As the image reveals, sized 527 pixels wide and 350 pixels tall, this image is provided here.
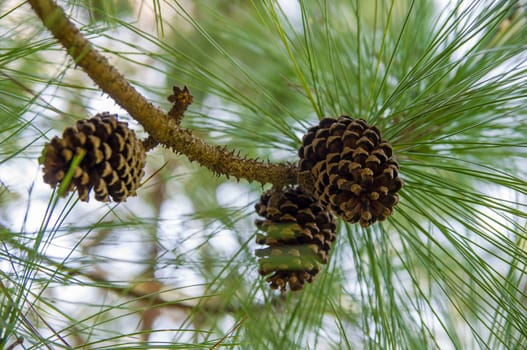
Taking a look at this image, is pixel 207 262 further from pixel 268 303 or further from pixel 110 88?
pixel 110 88

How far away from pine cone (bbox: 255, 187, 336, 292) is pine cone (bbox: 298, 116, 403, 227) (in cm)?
7

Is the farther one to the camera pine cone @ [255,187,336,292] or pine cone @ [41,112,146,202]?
pine cone @ [255,187,336,292]

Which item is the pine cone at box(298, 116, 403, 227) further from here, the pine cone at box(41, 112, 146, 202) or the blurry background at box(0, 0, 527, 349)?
the pine cone at box(41, 112, 146, 202)

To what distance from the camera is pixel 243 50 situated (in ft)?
7.49

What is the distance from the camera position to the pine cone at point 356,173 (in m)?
0.82

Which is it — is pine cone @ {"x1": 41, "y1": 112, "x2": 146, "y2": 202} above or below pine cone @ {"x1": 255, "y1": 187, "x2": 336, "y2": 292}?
above

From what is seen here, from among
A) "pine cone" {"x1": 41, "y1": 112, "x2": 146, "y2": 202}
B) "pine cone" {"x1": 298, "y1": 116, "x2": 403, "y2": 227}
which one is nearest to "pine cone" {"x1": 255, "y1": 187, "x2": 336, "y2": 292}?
"pine cone" {"x1": 298, "y1": 116, "x2": 403, "y2": 227}

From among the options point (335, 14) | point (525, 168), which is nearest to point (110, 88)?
point (335, 14)

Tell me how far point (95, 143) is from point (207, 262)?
1.24ft

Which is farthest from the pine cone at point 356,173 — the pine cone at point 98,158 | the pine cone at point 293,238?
the pine cone at point 98,158

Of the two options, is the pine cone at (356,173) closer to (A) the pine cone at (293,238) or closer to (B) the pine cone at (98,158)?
(A) the pine cone at (293,238)

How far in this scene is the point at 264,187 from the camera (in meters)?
1.49

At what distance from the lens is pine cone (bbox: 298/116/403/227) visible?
0.82 m

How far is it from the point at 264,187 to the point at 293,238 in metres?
0.59
